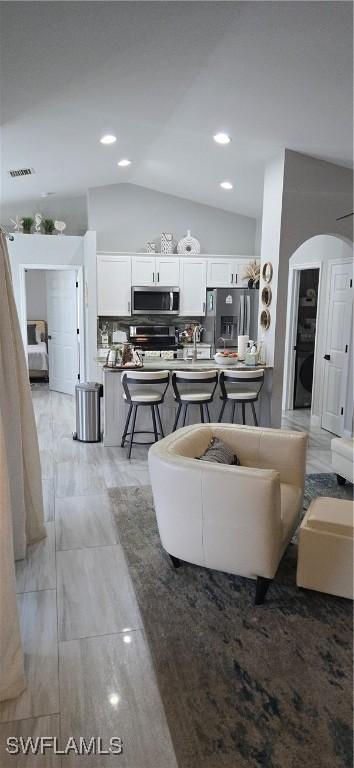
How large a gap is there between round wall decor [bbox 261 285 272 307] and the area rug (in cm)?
313

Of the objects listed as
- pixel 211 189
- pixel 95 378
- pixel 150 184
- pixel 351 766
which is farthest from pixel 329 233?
pixel 351 766

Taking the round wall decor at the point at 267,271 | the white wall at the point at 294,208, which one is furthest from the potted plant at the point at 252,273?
the white wall at the point at 294,208

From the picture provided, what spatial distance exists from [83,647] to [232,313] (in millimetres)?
6097

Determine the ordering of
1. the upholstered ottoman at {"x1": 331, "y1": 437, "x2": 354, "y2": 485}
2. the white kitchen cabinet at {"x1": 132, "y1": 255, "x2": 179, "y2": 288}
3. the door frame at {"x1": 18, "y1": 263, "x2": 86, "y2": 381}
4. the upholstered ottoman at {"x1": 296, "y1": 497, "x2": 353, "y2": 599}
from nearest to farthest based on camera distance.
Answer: the upholstered ottoman at {"x1": 296, "y1": 497, "x2": 353, "y2": 599}, the upholstered ottoman at {"x1": 331, "y1": 437, "x2": 354, "y2": 485}, the door frame at {"x1": 18, "y1": 263, "x2": 86, "y2": 381}, the white kitchen cabinet at {"x1": 132, "y1": 255, "x2": 179, "y2": 288}

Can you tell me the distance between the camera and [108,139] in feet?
17.7

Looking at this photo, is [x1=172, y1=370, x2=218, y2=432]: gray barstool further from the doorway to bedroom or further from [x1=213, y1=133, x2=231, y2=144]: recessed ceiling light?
the doorway to bedroom

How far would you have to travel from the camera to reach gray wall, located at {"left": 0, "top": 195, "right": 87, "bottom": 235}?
26.2 ft

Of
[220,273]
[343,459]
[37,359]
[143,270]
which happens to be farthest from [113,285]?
[343,459]

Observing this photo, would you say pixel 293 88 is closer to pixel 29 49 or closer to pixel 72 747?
pixel 29 49

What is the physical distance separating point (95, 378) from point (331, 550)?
5.80 metres

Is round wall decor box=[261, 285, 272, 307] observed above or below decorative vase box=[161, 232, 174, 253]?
below

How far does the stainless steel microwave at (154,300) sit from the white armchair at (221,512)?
5022 millimetres

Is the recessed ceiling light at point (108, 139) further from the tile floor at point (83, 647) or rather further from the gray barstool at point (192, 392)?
the tile floor at point (83, 647)

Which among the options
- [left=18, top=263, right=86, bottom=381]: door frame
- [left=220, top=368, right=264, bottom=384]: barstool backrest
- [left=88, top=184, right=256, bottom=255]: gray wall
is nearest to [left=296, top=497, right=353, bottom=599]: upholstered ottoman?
[left=220, top=368, right=264, bottom=384]: barstool backrest
